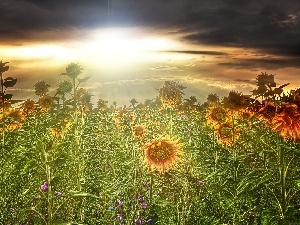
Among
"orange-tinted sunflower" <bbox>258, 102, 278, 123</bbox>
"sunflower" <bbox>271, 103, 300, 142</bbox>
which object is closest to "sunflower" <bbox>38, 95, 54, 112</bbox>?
"orange-tinted sunflower" <bbox>258, 102, 278, 123</bbox>

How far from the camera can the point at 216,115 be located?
691cm

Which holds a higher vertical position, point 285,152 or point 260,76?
point 260,76

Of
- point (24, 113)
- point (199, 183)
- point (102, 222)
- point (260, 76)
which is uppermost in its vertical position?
point (260, 76)

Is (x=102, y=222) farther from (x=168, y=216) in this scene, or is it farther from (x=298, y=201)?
(x=298, y=201)

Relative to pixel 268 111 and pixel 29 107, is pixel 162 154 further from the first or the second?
pixel 29 107

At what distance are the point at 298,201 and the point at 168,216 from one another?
153cm

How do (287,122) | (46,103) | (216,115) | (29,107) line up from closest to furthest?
(287,122), (216,115), (46,103), (29,107)

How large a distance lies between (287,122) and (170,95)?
402 centimetres

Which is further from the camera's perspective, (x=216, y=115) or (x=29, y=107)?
(x=29, y=107)

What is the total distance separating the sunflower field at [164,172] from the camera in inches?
141

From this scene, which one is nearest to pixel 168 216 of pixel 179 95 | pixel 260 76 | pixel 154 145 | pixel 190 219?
pixel 190 219

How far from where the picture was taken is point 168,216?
492cm

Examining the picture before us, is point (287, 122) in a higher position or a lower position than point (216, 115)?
higher

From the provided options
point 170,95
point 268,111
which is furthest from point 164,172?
point 170,95
